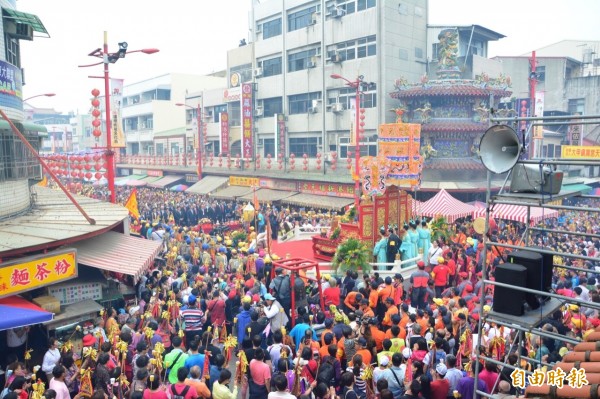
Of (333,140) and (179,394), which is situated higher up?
(333,140)

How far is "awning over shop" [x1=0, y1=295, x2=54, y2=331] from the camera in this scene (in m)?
8.39

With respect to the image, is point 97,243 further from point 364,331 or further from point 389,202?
point 389,202

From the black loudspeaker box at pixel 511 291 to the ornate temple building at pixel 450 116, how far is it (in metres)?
20.4

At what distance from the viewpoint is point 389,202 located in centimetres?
1750

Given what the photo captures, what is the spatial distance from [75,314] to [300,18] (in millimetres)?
29602

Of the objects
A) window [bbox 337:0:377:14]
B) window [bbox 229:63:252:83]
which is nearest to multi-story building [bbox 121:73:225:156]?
window [bbox 229:63:252:83]

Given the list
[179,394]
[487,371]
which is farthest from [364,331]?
[179,394]

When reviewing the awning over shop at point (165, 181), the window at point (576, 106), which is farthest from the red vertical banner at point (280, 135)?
the window at point (576, 106)

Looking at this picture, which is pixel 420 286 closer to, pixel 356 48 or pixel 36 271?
pixel 36 271

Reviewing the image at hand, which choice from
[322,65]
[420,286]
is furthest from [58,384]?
[322,65]

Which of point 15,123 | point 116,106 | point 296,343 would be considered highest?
point 116,106

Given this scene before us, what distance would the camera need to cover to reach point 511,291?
18.2ft

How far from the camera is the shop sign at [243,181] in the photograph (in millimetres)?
34750

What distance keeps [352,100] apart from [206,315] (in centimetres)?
2141
